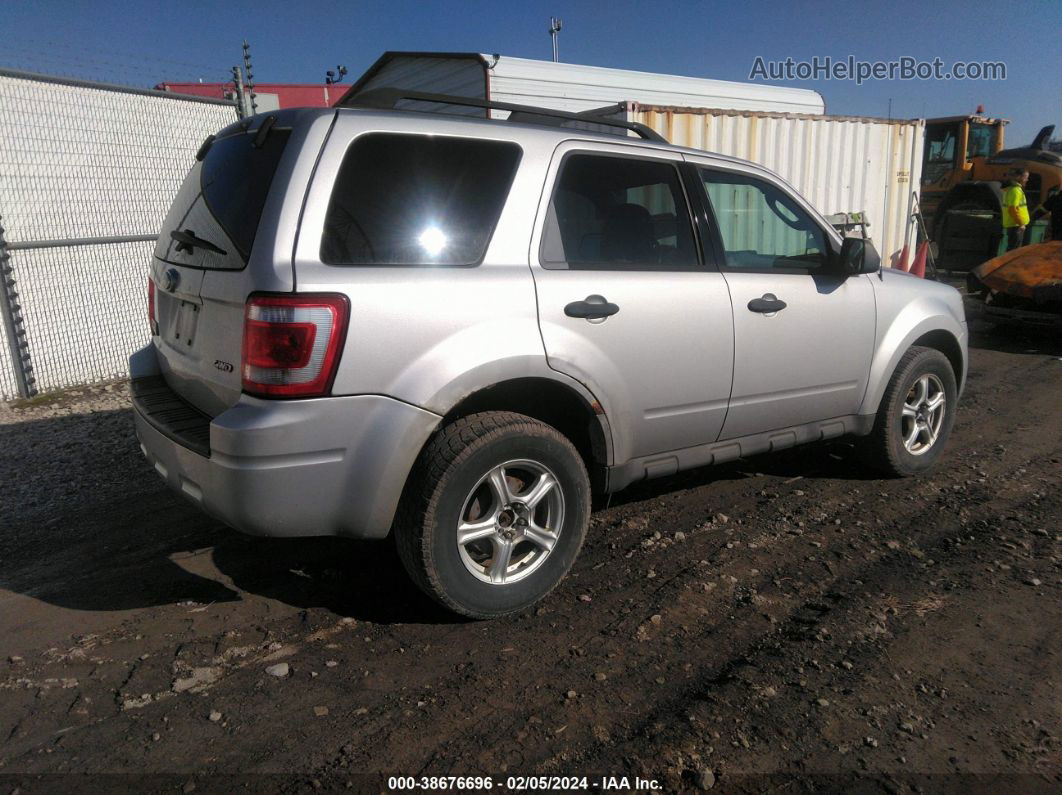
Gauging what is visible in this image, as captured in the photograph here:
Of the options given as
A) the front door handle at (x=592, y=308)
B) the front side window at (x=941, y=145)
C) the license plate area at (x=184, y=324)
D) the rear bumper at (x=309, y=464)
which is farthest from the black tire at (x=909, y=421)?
the front side window at (x=941, y=145)

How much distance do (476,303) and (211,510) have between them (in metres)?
1.22

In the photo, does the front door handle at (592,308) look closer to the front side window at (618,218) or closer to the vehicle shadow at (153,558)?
the front side window at (618,218)

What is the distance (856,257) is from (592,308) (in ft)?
5.89

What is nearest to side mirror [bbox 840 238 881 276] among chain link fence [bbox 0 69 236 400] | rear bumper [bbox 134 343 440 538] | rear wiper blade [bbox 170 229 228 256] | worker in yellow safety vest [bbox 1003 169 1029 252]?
rear bumper [bbox 134 343 440 538]

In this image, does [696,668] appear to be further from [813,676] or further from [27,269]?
[27,269]

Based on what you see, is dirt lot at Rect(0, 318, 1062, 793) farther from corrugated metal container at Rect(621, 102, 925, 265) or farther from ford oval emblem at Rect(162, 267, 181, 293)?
corrugated metal container at Rect(621, 102, 925, 265)

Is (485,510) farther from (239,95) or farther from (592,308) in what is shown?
(239,95)

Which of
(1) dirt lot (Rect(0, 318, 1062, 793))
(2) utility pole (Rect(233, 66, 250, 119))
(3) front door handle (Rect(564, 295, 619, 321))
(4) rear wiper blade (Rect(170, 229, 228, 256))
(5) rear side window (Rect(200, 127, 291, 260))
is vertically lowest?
(1) dirt lot (Rect(0, 318, 1062, 793))

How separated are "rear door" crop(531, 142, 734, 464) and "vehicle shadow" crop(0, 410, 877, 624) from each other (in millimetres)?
1094

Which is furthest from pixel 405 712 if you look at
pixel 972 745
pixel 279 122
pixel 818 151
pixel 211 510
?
pixel 818 151

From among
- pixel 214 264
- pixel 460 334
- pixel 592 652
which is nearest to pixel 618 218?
pixel 460 334

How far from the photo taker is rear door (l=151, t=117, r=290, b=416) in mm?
2771

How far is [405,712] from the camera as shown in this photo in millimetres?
2568

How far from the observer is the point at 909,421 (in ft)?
15.7
